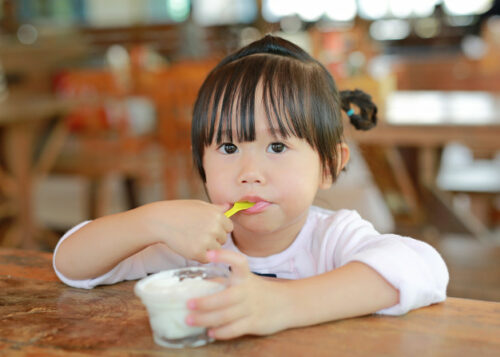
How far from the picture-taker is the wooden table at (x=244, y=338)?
0.58 metres

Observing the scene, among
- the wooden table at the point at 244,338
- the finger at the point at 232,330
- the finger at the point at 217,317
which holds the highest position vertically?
the finger at the point at 217,317

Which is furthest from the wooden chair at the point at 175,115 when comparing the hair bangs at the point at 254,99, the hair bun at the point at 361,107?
the hair bangs at the point at 254,99

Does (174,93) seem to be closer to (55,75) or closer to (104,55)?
(55,75)

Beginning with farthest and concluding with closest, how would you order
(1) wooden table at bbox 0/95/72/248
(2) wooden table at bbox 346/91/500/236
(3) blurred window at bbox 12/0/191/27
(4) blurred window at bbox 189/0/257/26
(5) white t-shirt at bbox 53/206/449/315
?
(3) blurred window at bbox 12/0/191/27
(4) blurred window at bbox 189/0/257/26
(1) wooden table at bbox 0/95/72/248
(2) wooden table at bbox 346/91/500/236
(5) white t-shirt at bbox 53/206/449/315

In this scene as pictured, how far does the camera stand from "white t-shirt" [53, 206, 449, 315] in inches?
27.1

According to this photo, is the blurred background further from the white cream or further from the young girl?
the white cream

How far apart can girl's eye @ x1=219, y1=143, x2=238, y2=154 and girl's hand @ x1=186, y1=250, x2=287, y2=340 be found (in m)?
0.31

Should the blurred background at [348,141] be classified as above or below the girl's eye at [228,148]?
below

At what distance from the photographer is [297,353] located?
0.57 metres

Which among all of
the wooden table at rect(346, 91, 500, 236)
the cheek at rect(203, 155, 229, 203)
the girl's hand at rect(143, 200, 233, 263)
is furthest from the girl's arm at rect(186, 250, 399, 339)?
the wooden table at rect(346, 91, 500, 236)

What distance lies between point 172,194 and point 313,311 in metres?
3.15

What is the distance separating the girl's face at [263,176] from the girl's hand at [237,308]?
0.25 m

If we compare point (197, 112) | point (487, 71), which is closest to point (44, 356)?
point (197, 112)

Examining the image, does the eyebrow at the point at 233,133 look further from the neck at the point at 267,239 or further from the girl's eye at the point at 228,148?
the neck at the point at 267,239
